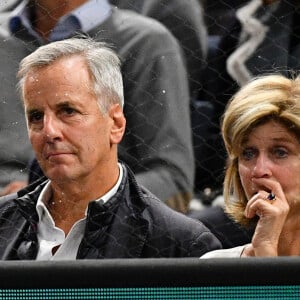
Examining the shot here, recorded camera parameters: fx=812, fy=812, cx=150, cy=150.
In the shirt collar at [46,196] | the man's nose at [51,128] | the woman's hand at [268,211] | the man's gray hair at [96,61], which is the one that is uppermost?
the man's gray hair at [96,61]

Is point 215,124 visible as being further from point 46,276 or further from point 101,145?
point 46,276

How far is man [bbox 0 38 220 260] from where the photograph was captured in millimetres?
2037

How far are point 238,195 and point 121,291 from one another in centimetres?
37

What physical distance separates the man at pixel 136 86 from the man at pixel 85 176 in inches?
1.1

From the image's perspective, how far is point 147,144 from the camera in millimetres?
2066

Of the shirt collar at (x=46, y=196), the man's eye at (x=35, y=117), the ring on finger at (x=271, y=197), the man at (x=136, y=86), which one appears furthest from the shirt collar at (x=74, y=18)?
the ring on finger at (x=271, y=197)

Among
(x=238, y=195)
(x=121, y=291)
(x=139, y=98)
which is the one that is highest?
(x=139, y=98)

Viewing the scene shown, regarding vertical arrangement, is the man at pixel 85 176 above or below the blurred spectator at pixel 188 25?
below

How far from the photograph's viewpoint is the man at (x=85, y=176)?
2.04m

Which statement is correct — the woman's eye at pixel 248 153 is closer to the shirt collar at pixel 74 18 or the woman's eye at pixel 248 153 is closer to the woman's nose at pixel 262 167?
the woman's nose at pixel 262 167

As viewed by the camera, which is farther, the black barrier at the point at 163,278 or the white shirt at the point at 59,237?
the white shirt at the point at 59,237

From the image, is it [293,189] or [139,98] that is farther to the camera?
[139,98]

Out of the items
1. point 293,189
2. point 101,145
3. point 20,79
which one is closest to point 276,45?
point 293,189

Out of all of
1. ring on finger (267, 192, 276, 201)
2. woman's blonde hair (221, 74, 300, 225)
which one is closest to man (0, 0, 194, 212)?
woman's blonde hair (221, 74, 300, 225)
